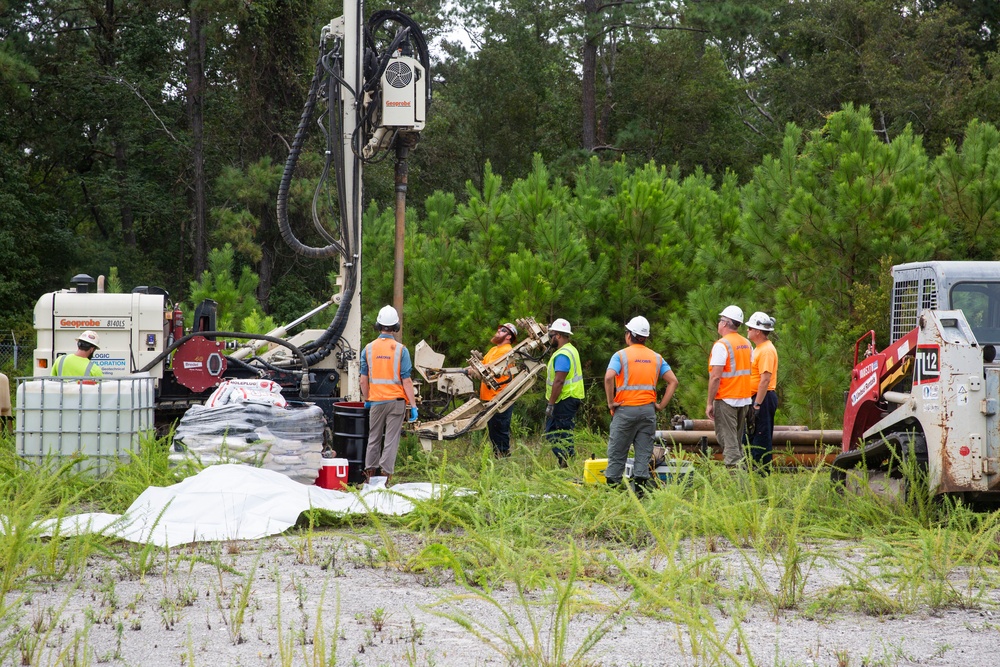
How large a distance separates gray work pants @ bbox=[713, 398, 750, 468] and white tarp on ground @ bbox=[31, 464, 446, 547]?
2.97m

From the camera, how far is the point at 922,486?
7375 millimetres

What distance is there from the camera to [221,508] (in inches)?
289

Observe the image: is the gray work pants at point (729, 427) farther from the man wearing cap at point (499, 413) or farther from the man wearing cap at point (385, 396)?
the man wearing cap at point (385, 396)

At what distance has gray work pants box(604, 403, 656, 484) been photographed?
8430mm

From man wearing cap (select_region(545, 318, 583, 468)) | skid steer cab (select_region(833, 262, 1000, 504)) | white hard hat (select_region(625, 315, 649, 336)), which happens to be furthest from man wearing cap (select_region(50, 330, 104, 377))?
skid steer cab (select_region(833, 262, 1000, 504))

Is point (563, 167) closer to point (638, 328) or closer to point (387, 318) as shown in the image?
point (387, 318)

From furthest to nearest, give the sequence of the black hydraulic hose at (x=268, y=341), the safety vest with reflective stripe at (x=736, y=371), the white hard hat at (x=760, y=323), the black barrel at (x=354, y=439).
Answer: the black hydraulic hose at (x=268, y=341), the black barrel at (x=354, y=439), the white hard hat at (x=760, y=323), the safety vest with reflective stripe at (x=736, y=371)

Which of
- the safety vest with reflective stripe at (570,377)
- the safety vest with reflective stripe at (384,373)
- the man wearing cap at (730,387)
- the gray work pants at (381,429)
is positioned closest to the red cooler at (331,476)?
the gray work pants at (381,429)

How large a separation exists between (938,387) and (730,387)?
2265mm

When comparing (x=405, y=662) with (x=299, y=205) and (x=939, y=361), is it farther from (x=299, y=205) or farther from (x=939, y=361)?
(x=299, y=205)

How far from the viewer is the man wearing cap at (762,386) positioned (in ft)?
32.0

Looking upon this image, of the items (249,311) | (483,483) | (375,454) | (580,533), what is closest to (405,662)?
(580,533)

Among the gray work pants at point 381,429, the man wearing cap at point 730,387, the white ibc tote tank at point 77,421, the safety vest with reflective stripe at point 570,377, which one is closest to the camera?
the white ibc tote tank at point 77,421

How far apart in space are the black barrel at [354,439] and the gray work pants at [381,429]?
0.21 m
